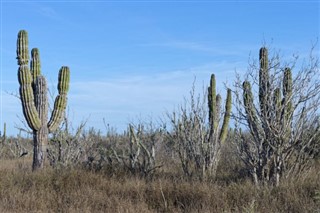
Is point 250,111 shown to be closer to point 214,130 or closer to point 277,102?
point 277,102

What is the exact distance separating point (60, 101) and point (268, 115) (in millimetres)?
7606

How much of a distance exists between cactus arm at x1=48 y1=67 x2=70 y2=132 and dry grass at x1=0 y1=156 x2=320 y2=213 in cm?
337

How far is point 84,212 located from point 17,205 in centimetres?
174

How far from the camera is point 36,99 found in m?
15.0

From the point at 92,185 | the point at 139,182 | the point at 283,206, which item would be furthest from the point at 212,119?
the point at 283,206

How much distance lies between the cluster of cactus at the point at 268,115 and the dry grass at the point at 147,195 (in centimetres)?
80

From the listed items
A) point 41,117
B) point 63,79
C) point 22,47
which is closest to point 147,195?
point 41,117

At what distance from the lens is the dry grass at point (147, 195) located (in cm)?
893

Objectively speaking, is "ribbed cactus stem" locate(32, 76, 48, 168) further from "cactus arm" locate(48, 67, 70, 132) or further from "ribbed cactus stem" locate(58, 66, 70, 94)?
"ribbed cactus stem" locate(58, 66, 70, 94)

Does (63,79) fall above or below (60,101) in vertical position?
above

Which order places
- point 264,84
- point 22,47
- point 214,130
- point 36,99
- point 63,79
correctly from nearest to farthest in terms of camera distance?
1. point 264,84
2. point 214,130
3. point 22,47
4. point 36,99
5. point 63,79

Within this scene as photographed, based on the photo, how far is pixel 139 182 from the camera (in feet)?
38.9

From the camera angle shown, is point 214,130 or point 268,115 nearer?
point 268,115

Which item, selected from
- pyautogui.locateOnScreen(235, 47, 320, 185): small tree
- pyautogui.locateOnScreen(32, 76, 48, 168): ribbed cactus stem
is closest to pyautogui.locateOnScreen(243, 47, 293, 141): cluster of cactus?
pyautogui.locateOnScreen(235, 47, 320, 185): small tree
